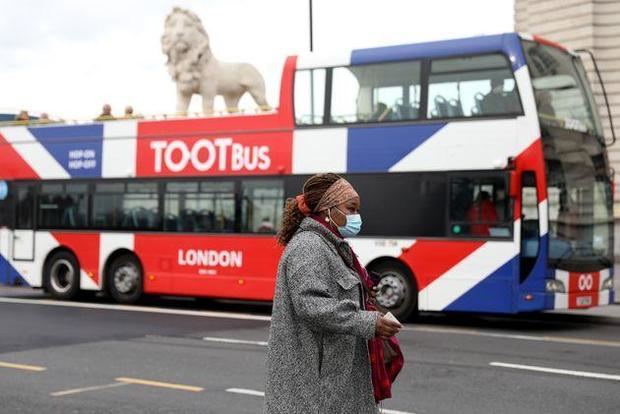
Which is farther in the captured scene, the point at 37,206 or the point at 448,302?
A: the point at 37,206

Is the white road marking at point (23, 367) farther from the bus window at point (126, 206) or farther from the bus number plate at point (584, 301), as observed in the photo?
the bus number plate at point (584, 301)

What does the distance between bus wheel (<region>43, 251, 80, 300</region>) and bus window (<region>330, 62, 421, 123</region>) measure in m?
6.01

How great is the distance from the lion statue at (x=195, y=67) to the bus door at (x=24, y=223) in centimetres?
630

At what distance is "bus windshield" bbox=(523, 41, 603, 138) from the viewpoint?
13.2 metres

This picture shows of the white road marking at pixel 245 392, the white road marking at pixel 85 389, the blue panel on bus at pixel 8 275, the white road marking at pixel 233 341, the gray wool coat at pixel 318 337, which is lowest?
the white road marking at pixel 85 389

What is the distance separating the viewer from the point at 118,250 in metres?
17.3

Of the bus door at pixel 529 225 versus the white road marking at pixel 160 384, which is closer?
the white road marking at pixel 160 384

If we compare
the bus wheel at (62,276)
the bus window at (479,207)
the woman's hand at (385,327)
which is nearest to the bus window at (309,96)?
the bus window at (479,207)

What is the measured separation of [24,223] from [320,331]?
1550 cm

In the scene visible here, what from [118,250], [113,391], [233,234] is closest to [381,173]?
[233,234]

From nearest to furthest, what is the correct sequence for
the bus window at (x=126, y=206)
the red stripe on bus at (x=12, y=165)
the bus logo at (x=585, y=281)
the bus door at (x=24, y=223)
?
the bus logo at (x=585, y=281) < the bus window at (x=126, y=206) < the bus door at (x=24, y=223) < the red stripe on bus at (x=12, y=165)

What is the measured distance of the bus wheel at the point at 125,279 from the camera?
667 inches

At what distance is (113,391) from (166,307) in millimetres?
8783

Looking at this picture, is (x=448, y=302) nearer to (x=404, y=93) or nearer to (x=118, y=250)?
(x=404, y=93)
